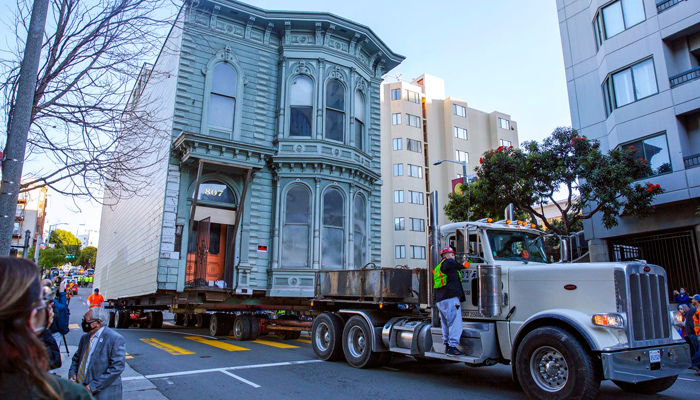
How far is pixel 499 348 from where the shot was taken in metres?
8.21

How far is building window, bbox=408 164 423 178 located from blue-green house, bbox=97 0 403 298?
1148 inches

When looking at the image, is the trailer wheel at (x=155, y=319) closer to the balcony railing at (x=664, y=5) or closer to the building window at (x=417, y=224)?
the balcony railing at (x=664, y=5)

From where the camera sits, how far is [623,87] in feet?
65.5

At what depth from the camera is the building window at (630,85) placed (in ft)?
62.5

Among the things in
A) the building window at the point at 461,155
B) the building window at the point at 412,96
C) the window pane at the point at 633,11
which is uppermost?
the building window at the point at 412,96

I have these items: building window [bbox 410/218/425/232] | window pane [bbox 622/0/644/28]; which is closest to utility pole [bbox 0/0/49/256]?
window pane [bbox 622/0/644/28]

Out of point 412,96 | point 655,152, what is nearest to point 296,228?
point 655,152

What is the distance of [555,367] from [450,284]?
2.14 m

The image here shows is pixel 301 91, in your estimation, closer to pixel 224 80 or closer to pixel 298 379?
pixel 224 80

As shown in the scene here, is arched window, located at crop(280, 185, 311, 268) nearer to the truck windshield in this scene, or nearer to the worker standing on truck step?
the worker standing on truck step

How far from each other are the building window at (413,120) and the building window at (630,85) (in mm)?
29221

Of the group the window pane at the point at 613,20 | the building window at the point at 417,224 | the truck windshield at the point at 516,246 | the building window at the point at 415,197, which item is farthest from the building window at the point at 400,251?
the truck windshield at the point at 516,246

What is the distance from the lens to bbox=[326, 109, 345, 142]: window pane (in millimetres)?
18500

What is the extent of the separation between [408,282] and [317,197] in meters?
7.83
